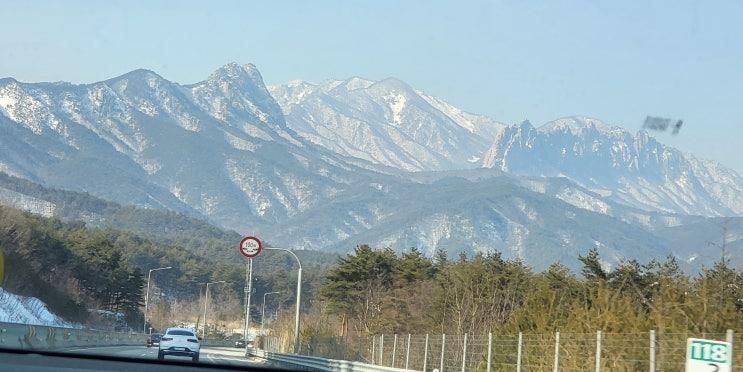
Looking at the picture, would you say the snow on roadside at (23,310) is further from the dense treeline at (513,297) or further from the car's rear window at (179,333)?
the car's rear window at (179,333)

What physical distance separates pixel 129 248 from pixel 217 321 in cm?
1546

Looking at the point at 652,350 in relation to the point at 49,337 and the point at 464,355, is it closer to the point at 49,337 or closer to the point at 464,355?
the point at 464,355

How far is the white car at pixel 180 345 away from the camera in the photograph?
37188mm

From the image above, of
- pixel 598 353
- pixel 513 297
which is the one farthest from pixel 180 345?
pixel 598 353

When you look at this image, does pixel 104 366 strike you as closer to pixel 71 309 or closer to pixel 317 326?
pixel 317 326

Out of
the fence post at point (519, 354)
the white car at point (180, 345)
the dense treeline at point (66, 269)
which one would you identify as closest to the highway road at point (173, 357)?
the white car at point (180, 345)

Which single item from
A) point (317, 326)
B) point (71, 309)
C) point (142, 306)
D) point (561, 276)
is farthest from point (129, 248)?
point (561, 276)

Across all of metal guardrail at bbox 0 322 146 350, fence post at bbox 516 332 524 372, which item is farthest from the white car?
fence post at bbox 516 332 524 372

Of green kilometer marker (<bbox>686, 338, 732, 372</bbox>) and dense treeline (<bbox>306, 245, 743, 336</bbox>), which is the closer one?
green kilometer marker (<bbox>686, 338, 732, 372</bbox>)

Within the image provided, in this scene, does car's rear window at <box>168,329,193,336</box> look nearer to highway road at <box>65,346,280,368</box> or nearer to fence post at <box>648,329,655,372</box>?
highway road at <box>65,346,280,368</box>

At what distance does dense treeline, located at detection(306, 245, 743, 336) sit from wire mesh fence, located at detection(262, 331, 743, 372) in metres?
0.87

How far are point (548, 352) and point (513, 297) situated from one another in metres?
29.1

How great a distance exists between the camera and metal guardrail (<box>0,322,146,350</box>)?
33.8m

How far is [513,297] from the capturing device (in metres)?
52.3
